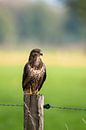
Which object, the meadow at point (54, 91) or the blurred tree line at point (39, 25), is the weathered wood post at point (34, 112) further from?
the blurred tree line at point (39, 25)

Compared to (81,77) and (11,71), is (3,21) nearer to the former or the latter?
(11,71)

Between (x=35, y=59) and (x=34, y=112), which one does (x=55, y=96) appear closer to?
(x=35, y=59)

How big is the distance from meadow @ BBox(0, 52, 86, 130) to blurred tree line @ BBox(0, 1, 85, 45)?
503 cm

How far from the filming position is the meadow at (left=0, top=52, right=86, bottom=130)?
10.0 metres

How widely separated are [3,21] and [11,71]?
12.6 meters

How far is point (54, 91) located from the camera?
651 inches

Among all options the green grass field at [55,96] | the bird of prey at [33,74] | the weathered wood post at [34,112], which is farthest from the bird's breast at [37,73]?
the weathered wood post at [34,112]

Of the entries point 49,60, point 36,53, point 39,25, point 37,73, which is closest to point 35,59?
point 37,73

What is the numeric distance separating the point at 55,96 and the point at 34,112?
440 inches

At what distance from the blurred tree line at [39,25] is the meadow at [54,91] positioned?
5.03 metres

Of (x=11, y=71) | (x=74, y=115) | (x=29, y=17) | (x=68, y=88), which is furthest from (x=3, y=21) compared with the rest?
(x=74, y=115)

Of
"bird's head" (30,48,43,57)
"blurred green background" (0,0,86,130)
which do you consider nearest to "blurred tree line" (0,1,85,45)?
"blurred green background" (0,0,86,130)

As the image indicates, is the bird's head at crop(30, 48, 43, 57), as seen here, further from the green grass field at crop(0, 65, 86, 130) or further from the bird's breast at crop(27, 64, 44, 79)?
the green grass field at crop(0, 65, 86, 130)

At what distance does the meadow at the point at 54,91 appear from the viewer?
10023mm
